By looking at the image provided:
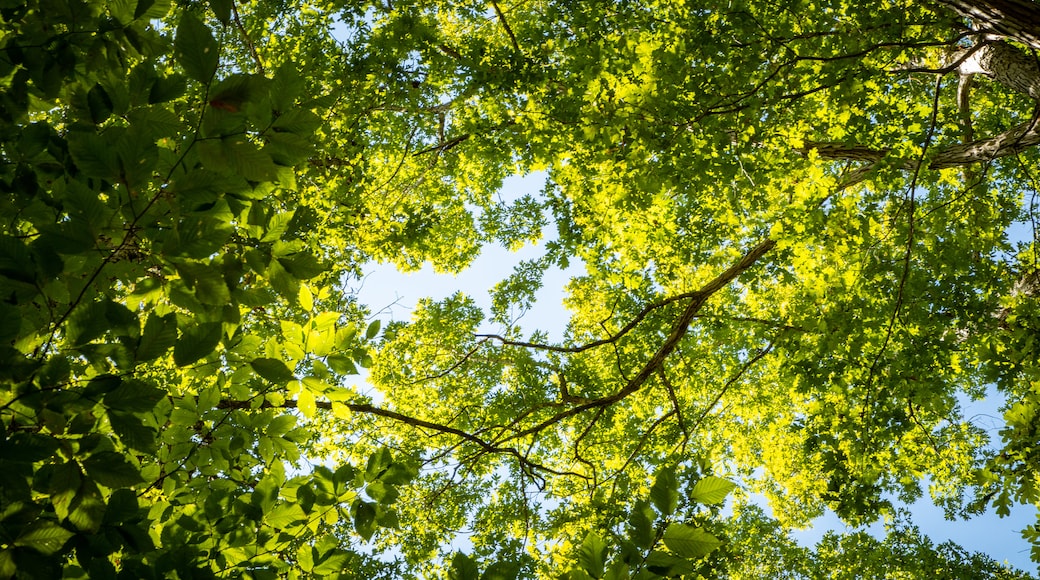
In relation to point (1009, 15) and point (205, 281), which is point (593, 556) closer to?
point (205, 281)

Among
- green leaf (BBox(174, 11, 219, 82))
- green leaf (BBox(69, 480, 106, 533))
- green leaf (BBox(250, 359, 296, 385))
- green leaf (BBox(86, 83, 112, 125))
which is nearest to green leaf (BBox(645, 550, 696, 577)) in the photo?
green leaf (BBox(250, 359, 296, 385))

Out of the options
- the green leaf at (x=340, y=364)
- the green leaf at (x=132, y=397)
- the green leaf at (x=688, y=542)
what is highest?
the green leaf at (x=340, y=364)

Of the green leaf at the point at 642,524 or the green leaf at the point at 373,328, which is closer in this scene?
the green leaf at the point at 642,524

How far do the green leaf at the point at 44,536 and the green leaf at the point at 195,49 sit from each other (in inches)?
41.9

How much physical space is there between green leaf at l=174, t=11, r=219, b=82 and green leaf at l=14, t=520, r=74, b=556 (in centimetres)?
106

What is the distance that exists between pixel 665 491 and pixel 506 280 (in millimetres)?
7865

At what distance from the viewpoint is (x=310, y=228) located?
6965mm

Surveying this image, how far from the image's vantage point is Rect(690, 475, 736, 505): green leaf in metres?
1.57

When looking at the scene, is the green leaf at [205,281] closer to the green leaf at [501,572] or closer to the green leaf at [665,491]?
the green leaf at [501,572]

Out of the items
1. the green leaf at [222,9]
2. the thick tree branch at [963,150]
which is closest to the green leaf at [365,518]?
the green leaf at [222,9]

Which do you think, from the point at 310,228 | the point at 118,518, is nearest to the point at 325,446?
the point at 310,228

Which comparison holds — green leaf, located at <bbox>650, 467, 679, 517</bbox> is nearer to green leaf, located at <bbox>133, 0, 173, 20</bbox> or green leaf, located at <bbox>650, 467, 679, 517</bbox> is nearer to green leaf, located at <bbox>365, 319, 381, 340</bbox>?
green leaf, located at <bbox>365, 319, 381, 340</bbox>

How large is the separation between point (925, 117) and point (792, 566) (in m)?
7.03

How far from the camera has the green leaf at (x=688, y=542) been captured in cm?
149
